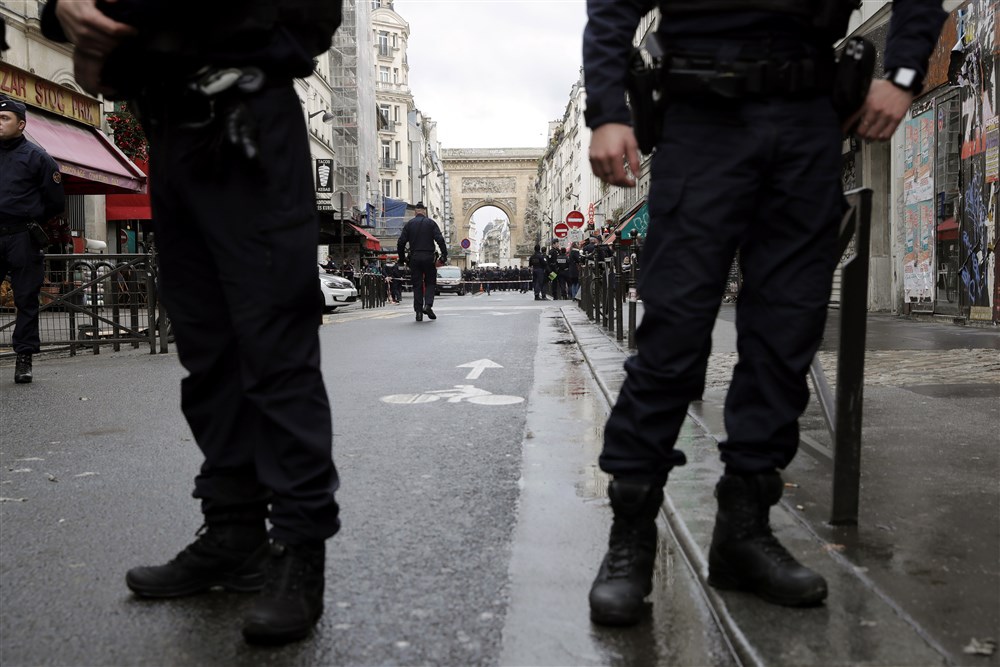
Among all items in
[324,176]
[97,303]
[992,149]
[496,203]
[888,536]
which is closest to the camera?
[888,536]

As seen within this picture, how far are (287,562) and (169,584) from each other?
1.37 ft

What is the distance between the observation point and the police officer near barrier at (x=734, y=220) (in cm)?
236

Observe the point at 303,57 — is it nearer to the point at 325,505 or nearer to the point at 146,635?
the point at 325,505

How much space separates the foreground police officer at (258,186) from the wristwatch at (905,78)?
1.36 metres

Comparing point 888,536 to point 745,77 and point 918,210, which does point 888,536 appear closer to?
point 745,77

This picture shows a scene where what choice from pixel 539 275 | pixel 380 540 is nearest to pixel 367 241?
pixel 539 275

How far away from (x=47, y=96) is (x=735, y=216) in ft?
65.2

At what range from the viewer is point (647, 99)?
96.4 inches

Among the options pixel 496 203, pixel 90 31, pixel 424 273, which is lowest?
pixel 424 273

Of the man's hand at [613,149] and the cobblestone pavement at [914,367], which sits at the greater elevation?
the man's hand at [613,149]

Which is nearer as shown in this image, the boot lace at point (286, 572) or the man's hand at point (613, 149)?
the boot lace at point (286, 572)

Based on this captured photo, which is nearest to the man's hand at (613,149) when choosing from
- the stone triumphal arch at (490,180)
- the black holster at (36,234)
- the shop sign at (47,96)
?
the black holster at (36,234)

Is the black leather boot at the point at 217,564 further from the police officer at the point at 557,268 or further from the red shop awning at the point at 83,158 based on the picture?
the police officer at the point at 557,268

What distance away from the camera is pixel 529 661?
2102 millimetres
